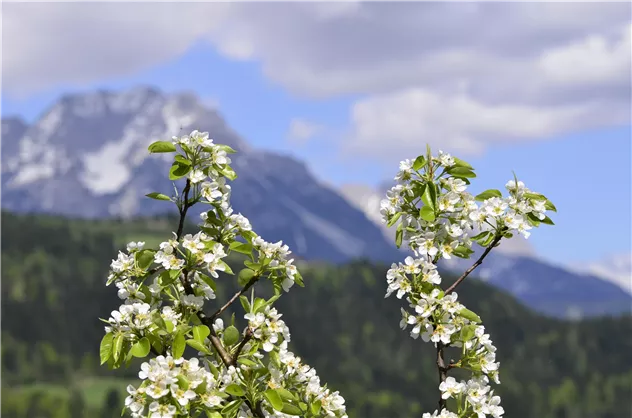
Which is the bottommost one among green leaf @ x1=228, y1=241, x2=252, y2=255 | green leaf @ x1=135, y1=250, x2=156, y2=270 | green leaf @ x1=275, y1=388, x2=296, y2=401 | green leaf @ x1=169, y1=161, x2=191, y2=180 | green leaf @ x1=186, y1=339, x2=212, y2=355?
green leaf @ x1=275, y1=388, x2=296, y2=401

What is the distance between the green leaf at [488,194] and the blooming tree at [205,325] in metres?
2.16

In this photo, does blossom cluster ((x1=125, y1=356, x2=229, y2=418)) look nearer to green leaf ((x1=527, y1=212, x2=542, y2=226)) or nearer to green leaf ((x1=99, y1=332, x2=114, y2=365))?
green leaf ((x1=99, y1=332, x2=114, y2=365))

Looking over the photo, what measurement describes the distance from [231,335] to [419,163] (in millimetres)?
2550

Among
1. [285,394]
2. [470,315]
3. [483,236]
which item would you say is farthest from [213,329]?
[483,236]

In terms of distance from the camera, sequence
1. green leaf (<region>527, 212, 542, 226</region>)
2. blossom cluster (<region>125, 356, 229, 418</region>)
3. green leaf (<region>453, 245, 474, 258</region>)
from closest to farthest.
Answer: blossom cluster (<region>125, 356, 229, 418</region>)
green leaf (<region>453, 245, 474, 258</region>)
green leaf (<region>527, 212, 542, 226</region>)

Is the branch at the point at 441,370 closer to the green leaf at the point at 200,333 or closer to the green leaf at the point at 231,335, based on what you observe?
the green leaf at the point at 231,335

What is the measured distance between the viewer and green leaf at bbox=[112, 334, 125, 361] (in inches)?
275

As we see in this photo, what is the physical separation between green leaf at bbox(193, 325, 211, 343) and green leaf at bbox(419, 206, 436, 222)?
2381mm

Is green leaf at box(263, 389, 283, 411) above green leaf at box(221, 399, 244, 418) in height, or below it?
above

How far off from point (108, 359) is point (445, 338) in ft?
10.4

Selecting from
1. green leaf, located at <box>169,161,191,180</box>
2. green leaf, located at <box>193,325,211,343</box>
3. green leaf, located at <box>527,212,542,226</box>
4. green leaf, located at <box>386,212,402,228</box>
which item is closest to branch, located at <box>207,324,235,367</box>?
green leaf, located at <box>193,325,211,343</box>

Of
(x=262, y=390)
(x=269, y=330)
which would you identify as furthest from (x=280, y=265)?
(x=262, y=390)

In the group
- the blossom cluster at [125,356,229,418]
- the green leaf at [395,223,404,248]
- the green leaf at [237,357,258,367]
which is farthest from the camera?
→ the green leaf at [395,223,404,248]

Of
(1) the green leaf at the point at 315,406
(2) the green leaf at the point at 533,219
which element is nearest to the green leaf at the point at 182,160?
(1) the green leaf at the point at 315,406
